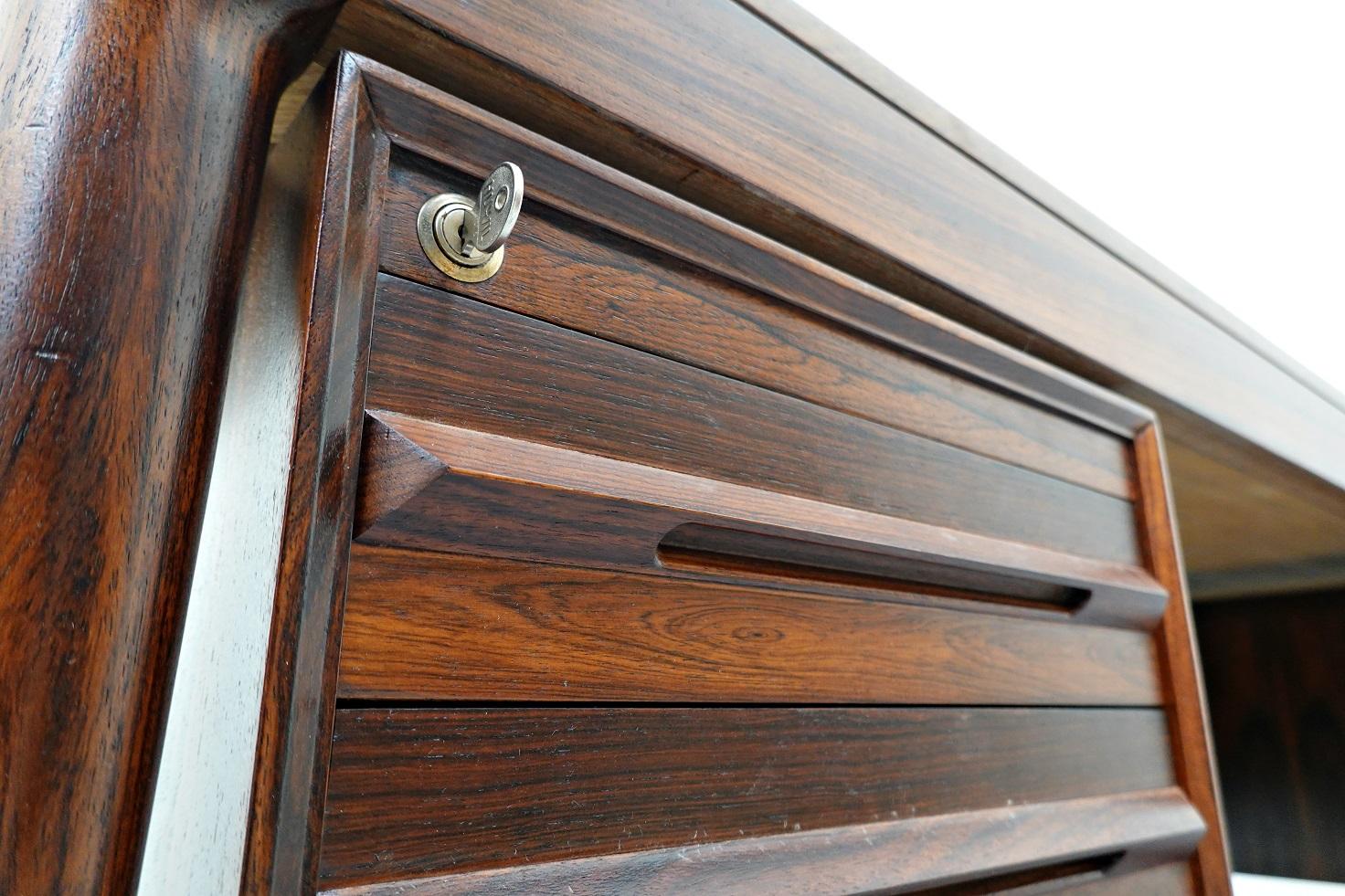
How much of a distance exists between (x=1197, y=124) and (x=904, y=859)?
1.19m

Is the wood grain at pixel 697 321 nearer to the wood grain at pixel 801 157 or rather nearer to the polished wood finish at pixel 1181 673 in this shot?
the wood grain at pixel 801 157

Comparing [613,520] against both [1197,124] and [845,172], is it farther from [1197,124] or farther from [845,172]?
[1197,124]

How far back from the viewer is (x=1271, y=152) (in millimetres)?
1340

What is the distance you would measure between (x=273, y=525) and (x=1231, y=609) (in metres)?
1.75

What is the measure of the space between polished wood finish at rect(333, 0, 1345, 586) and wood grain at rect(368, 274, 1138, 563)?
0.12 meters

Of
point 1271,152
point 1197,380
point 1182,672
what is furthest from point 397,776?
point 1271,152

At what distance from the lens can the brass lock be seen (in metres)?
0.39

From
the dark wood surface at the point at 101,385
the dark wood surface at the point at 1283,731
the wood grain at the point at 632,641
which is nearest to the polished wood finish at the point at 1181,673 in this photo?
the wood grain at the point at 632,641

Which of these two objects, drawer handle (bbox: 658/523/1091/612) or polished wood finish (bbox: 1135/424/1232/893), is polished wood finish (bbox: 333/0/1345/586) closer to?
polished wood finish (bbox: 1135/424/1232/893)

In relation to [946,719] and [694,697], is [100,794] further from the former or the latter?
[946,719]

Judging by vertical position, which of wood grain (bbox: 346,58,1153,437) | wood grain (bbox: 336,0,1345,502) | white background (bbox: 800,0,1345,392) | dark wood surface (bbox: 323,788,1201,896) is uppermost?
white background (bbox: 800,0,1345,392)

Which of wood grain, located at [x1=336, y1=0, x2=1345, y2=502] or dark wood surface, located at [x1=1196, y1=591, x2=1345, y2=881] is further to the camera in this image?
dark wood surface, located at [x1=1196, y1=591, x2=1345, y2=881]

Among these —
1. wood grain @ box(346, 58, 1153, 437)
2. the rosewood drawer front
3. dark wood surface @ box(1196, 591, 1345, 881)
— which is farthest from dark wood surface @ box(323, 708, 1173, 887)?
dark wood surface @ box(1196, 591, 1345, 881)

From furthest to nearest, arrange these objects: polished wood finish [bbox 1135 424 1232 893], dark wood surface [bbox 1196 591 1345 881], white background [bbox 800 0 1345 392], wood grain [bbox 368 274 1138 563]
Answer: dark wood surface [bbox 1196 591 1345 881]
white background [bbox 800 0 1345 392]
polished wood finish [bbox 1135 424 1232 893]
wood grain [bbox 368 274 1138 563]
